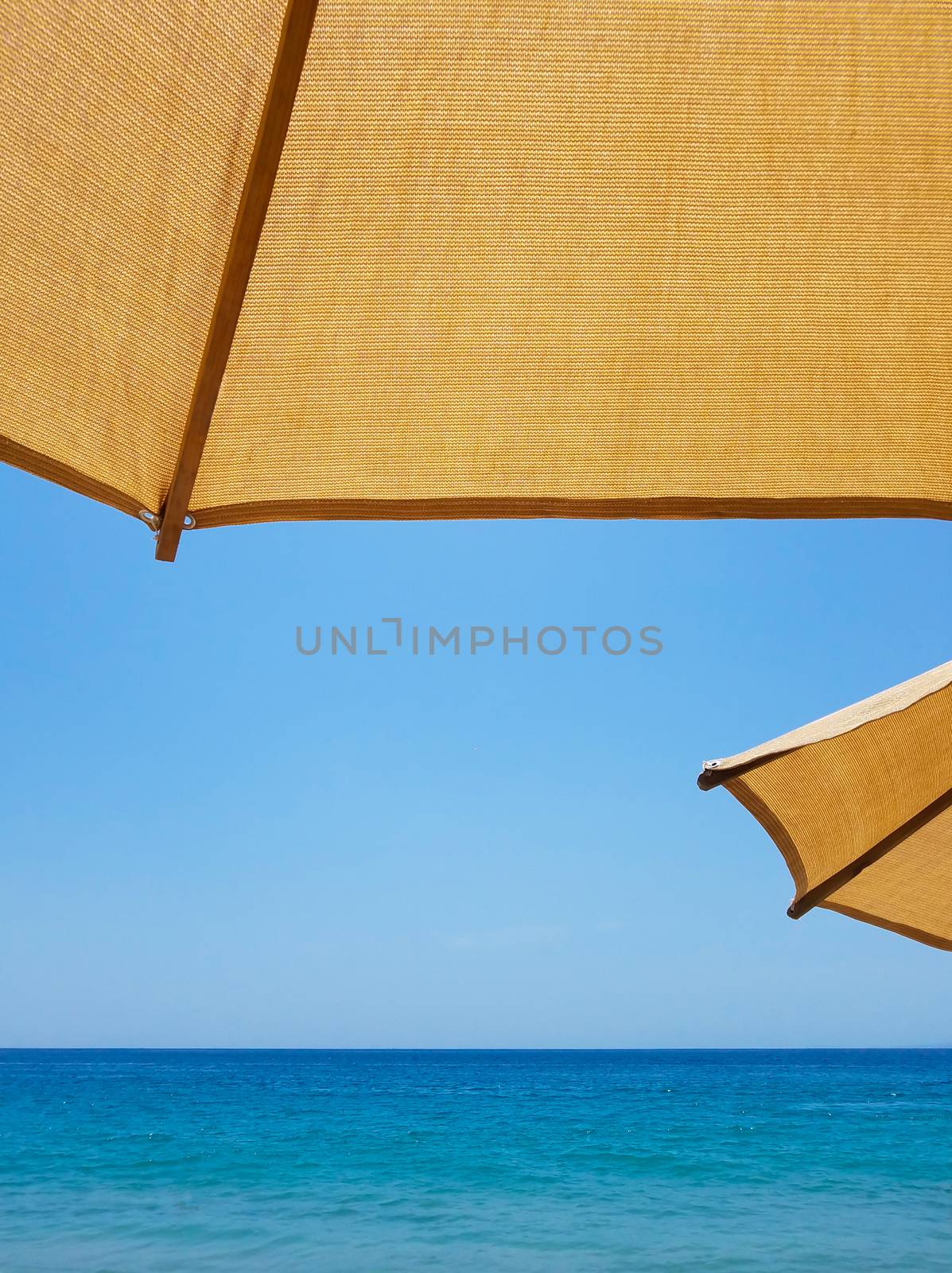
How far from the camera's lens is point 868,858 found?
3.13 metres

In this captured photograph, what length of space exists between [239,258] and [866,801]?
2.34m

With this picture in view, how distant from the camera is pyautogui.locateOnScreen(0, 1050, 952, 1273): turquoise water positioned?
8320mm

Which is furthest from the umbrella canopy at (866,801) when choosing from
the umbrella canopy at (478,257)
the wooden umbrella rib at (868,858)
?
the umbrella canopy at (478,257)

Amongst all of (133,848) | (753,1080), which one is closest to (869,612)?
(753,1080)

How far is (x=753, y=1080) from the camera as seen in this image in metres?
39.5

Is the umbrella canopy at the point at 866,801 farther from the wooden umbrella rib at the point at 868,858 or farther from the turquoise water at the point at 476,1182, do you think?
the turquoise water at the point at 476,1182

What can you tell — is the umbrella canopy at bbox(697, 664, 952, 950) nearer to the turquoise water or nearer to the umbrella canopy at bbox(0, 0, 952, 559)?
the umbrella canopy at bbox(0, 0, 952, 559)

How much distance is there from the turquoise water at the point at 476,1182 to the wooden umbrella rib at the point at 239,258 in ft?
25.4

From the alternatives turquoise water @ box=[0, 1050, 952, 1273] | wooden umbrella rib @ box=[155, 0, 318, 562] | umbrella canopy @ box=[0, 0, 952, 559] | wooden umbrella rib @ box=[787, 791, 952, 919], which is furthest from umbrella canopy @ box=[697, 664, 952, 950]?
turquoise water @ box=[0, 1050, 952, 1273]

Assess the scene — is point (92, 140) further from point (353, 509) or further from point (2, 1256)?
point (2, 1256)

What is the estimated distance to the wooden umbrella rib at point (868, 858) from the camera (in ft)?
9.87

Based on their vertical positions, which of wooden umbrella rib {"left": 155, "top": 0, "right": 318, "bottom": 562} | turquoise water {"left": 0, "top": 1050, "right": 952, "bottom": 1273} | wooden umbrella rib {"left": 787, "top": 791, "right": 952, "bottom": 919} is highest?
wooden umbrella rib {"left": 155, "top": 0, "right": 318, "bottom": 562}

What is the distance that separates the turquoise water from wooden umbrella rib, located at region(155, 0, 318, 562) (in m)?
7.75

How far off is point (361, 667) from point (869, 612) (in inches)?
852
